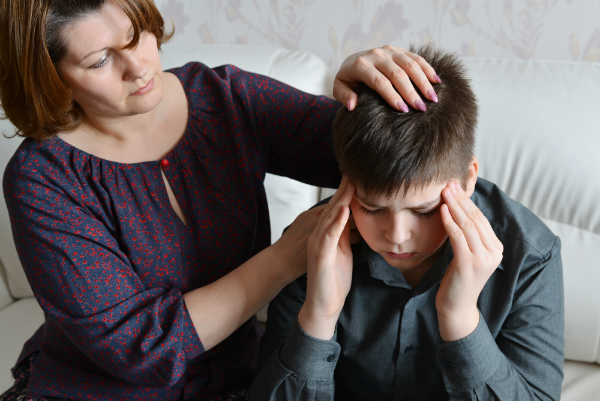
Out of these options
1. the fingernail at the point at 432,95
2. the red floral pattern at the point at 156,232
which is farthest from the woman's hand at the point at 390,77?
the red floral pattern at the point at 156,232

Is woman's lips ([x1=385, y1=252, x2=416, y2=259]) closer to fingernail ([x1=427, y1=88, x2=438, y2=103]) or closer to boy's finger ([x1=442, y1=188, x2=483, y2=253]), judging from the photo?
boy's finger ([x1=442, y1=188, x2=483, y2=253])

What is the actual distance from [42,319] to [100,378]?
0.74 meters

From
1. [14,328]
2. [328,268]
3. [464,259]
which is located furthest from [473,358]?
[14,328]

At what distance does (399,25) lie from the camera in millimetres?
1551

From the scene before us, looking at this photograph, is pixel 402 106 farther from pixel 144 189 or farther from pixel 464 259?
pixel 144 189

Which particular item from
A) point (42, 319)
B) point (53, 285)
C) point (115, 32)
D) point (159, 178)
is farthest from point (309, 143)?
point (42, 319)

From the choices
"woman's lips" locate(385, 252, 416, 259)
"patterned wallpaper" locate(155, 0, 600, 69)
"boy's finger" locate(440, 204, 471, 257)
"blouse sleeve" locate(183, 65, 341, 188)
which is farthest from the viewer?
"patterned wallpaper" locate(155, 0, 600, 69)

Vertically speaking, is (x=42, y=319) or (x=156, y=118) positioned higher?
(x=156, y=118)

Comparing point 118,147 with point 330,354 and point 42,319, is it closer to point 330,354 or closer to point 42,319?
point 330,354

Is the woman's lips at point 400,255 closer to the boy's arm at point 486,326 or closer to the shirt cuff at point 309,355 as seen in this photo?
the boy's arm at point 486,326

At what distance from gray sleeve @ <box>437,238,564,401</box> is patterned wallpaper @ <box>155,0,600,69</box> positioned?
0.79 m

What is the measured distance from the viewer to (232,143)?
3.69 ft

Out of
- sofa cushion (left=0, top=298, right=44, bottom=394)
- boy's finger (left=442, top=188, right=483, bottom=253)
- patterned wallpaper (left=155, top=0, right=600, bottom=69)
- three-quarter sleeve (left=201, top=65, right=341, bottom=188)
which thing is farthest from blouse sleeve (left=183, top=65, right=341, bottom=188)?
sofa cushion (left=0, top=298, right=44, bottom=394)

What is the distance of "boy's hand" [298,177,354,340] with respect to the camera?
2.77 ft
